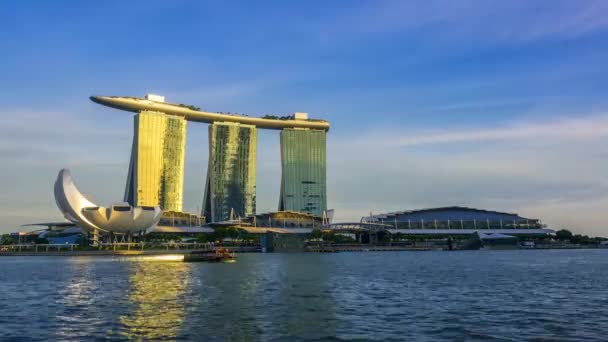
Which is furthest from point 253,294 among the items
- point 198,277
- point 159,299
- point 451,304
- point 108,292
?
point 198,277

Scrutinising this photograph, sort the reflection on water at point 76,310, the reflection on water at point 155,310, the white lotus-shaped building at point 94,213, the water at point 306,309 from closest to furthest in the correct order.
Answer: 1. the water at point 306,309
2. the reflection on water at point 155,310
3. the reflection on water at point 76,310
4. the white lotus-shaped building at point 94,213

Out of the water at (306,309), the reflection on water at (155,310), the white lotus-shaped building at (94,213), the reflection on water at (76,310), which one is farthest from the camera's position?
the white lotus-shaped building at (94,213)

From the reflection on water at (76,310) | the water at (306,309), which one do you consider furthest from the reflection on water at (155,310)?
the reflection on water at (76,310)

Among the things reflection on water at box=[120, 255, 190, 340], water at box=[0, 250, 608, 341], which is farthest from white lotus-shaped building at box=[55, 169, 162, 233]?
reflection on water at box=[120, 255, 190, 340]

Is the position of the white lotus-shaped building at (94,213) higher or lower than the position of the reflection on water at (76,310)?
higher

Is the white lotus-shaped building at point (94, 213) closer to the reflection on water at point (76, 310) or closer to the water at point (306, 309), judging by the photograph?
the water at point (306, 309)

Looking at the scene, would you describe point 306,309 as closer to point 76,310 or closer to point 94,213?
point 76,310

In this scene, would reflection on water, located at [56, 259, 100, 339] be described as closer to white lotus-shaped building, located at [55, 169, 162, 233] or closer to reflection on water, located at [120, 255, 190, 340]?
reflection on water, located at [120, 255, 190, 340]

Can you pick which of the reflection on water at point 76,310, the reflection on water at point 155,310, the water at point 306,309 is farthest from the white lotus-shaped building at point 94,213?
the reflection on water at point 155,310

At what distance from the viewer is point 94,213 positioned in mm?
176000

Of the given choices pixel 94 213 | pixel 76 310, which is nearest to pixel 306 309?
pixel 76 310

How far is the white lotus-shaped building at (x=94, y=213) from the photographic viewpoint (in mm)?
173625

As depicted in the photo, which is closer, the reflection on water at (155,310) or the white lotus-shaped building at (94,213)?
the reflection on water at (155,310)

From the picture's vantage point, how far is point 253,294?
49.7 meters
